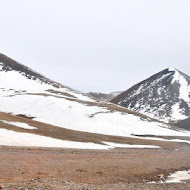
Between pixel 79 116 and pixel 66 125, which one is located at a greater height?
Answer: pixel 79 116

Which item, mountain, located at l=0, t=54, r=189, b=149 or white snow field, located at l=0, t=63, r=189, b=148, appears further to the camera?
white snow field, located at l=0, t=63, r=189, b=148

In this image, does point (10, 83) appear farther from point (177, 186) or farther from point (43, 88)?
point (177, 186)

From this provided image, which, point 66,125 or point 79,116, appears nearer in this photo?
point 66,125

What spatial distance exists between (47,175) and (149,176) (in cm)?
1041

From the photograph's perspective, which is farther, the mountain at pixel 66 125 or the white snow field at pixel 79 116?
the white snow field at pixel 79 116

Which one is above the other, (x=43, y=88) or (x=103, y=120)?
(x=43, y=88)

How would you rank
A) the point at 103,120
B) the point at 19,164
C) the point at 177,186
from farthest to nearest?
the point at 103,120, the point at 19,164, the point at 177,186

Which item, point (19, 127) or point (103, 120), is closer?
point (19, 127)

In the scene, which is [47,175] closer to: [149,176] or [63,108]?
[149,176]

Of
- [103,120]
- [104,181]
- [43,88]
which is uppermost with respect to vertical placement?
[43,88]

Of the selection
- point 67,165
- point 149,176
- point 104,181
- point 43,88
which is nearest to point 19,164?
point 67,165

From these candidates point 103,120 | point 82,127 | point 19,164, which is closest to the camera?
point 19,164

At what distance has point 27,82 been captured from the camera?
508ft

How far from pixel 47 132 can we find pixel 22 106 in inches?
1514
